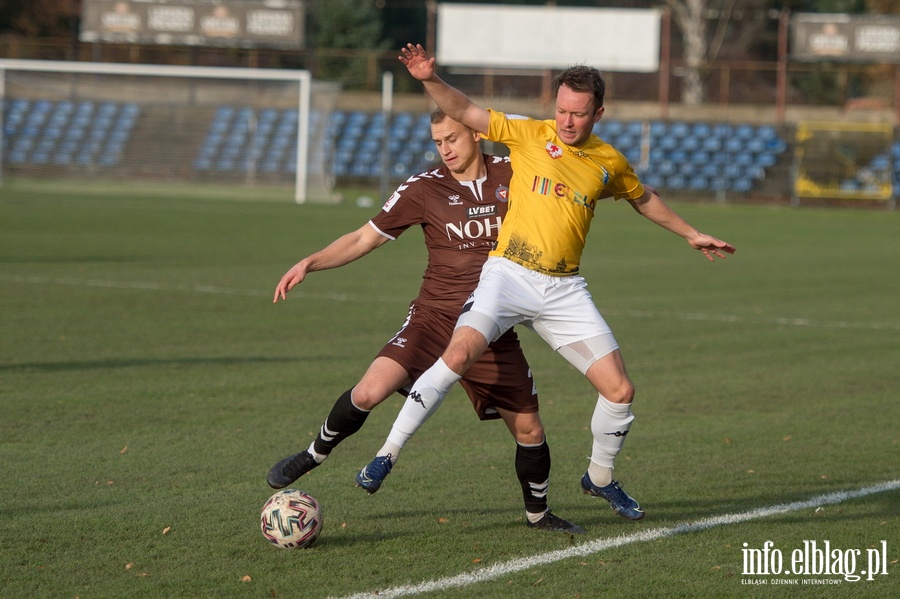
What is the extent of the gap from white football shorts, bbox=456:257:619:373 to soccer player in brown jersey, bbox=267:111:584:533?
0.26m

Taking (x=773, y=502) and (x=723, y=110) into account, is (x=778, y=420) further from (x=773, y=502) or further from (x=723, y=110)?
(x=723, y=110)

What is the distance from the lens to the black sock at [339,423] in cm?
558

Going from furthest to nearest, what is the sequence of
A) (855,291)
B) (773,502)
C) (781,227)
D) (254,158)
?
1. (254,158)
2. (781,227)
3. (855,291)
4. (773,502)

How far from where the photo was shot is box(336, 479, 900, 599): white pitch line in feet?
15.6

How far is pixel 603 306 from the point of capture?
1453cm

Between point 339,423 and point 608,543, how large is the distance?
130cm

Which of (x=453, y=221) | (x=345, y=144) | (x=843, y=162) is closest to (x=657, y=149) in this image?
(x=843, y=162)

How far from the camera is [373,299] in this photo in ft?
48.2

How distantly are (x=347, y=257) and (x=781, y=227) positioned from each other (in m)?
26.0


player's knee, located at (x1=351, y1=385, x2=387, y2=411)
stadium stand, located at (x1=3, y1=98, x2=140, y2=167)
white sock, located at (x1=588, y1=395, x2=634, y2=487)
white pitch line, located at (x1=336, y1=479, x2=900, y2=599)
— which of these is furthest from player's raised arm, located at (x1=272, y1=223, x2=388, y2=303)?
stadium stand, located at (x1=3, y1=98, x2=140, y2=167)

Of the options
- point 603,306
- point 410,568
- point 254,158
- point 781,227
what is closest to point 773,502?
point 410,568

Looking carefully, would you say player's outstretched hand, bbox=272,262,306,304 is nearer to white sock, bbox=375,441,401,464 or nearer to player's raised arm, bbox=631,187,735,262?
white sock, bbox=375,441,401,464

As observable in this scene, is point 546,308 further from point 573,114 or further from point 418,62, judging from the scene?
point 418,62

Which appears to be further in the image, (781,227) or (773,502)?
(781,227)
